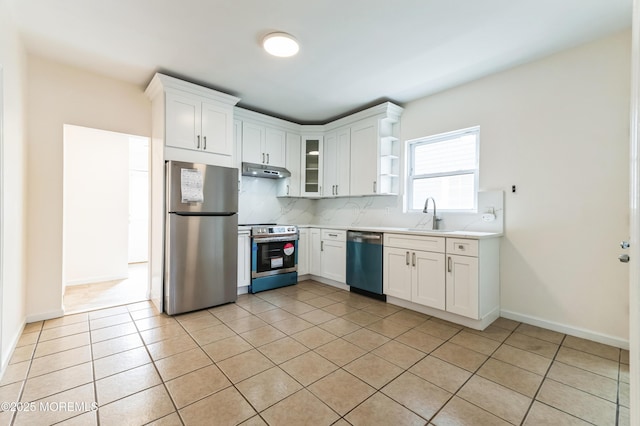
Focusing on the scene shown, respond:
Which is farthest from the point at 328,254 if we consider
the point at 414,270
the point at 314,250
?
the point at 414,270

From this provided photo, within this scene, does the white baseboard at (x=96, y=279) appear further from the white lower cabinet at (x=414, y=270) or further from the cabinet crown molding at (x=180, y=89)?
the white lower cabinet at (x=414, y=270)

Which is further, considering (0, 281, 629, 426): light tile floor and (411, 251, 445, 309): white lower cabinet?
(411, 251, 445, 309): white lower cabinet

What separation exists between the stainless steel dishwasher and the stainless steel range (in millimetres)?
864

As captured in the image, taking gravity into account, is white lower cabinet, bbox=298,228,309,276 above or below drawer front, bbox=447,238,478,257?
below

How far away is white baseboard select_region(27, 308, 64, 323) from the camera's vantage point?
284 centimetres

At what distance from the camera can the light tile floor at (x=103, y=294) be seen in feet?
11.1

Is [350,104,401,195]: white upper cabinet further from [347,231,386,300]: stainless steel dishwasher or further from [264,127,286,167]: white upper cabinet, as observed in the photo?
[264,127,286,167]: white upper cabinet

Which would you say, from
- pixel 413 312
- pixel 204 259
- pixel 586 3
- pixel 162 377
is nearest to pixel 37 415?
pixel 162 377

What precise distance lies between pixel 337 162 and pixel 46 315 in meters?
3.92

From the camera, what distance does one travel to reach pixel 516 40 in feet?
8.24

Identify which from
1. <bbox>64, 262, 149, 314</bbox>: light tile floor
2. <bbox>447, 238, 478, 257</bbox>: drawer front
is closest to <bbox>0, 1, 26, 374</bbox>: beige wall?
<bbox>64, 262, 149, 314</bbox>: light tile floor

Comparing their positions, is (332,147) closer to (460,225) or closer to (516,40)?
(460,225)

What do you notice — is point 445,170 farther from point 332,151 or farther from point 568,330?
point 568,330

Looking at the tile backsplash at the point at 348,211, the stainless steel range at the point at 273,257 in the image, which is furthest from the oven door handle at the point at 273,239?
the tile backsplash at the point at 348,211
